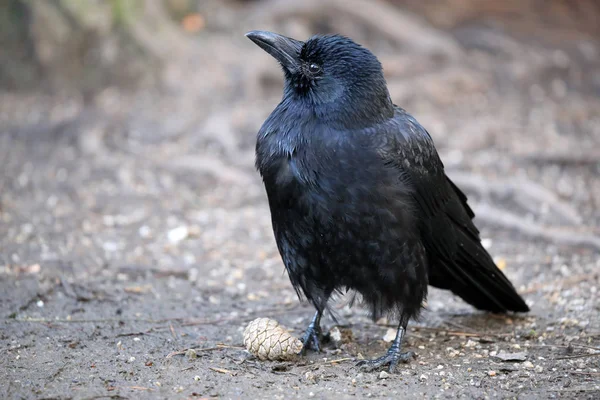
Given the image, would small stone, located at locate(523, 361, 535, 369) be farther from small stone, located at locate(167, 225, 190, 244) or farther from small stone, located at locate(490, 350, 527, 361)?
small stone, located at locate(167, 225, 190, 244)

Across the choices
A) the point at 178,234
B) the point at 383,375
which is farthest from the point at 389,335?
the point at 178,234

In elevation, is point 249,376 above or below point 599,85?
below

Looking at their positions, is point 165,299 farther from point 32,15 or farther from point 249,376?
point 32,15

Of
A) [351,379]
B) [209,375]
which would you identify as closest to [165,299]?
[209,375]

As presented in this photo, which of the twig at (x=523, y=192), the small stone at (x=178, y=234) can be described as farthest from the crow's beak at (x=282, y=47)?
the twig at (x=523, y=192)

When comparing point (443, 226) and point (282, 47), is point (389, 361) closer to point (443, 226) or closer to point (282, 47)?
point (443, 226)

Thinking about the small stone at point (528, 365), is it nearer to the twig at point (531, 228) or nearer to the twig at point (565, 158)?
the twig at point (531, 228)
